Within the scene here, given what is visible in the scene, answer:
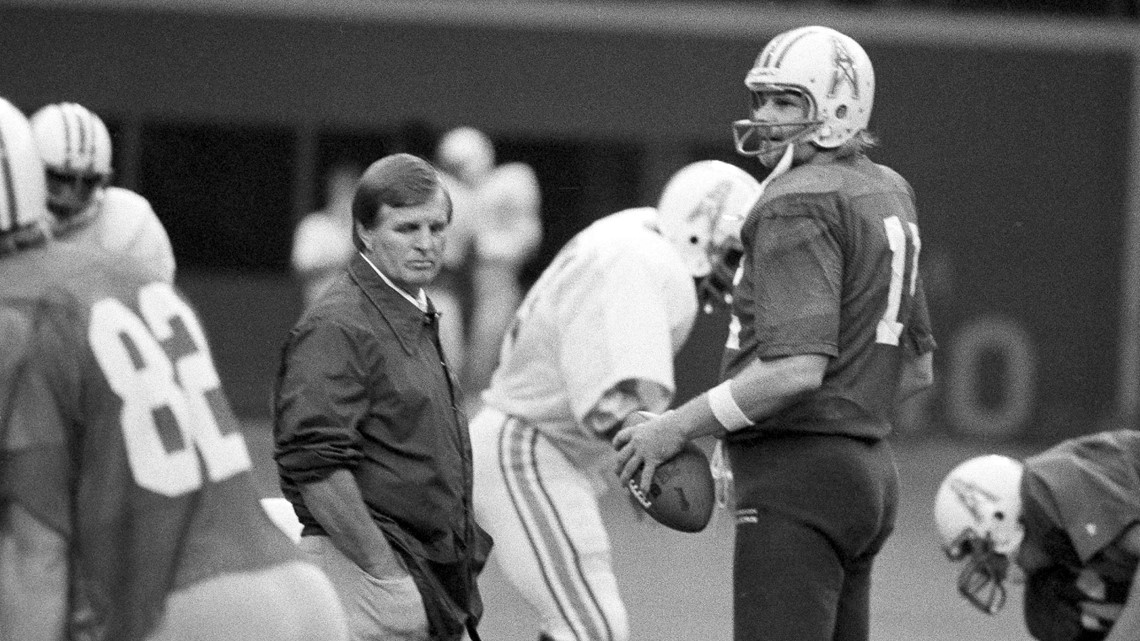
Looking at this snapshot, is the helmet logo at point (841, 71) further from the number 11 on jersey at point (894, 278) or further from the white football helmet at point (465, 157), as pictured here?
the white football helmet at point (465, 157)

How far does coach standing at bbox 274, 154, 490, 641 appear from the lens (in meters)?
5.27

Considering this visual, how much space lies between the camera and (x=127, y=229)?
6.84 m

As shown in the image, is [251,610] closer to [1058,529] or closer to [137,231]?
[137,231]

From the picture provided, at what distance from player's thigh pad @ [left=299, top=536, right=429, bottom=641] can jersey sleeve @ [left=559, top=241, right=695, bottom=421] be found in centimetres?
116

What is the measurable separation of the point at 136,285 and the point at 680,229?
2.70 meters

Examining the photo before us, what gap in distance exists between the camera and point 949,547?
6.93 m

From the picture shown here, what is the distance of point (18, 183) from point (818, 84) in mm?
2269

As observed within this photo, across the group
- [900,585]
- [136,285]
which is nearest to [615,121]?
[900,585]

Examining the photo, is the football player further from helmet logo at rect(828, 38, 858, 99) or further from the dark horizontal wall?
the dark horizontal wall

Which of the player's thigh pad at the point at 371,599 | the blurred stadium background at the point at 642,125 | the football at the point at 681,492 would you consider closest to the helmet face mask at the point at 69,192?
the player's thigh pad at the point at 371,599

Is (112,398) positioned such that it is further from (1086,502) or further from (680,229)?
(1086,502)

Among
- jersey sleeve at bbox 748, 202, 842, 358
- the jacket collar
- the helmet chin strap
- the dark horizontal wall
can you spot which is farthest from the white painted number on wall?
the dark horizontal wall

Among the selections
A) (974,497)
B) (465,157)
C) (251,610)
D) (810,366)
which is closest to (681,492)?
(810,366)

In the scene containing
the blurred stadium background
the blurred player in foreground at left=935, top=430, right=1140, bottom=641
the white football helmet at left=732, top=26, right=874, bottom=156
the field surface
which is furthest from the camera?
the blurred stadium background
